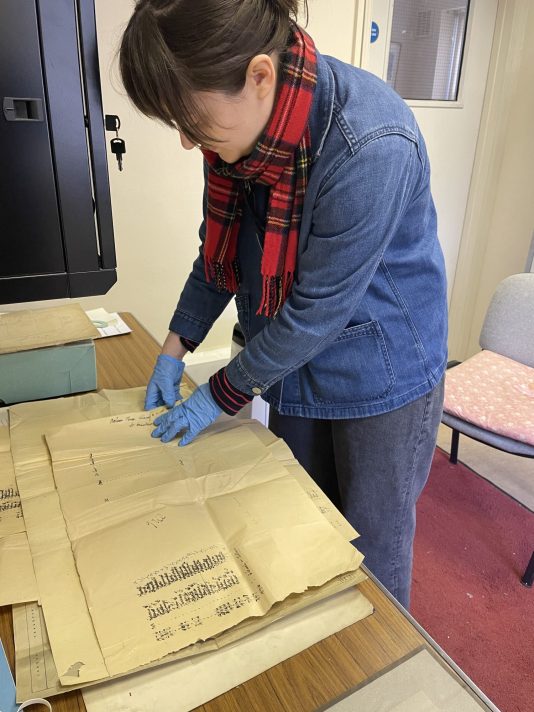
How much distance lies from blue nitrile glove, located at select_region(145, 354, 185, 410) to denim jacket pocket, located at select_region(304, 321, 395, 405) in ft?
0.82

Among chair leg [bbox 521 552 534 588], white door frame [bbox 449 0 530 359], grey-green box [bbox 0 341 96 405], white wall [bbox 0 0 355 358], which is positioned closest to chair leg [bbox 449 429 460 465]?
chair leg [bbox 521 552 534 588]

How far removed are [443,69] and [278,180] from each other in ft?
6.31

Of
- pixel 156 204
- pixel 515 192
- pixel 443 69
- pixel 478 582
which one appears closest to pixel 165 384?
pixel 156 204

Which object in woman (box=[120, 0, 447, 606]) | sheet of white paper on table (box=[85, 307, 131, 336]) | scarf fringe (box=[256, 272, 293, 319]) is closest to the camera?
woman (box=[120, 0, 447, 606])

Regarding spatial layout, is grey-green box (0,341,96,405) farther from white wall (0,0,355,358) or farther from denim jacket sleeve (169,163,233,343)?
white wall (0,0,355,358)

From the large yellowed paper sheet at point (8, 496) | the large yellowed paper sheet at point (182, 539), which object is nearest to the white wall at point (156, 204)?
the large yellowed paper sheet at point (8, 496)

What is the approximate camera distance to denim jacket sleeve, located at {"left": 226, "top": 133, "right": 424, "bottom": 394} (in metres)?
0.69

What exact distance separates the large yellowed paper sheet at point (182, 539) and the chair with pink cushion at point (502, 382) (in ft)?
3.32

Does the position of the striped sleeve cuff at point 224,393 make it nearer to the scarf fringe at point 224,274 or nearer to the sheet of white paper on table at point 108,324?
the scarf fringe at point 224,274

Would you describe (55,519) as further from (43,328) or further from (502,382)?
(502,382)

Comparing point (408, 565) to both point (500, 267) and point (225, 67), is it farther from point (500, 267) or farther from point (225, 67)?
point (500, 267)

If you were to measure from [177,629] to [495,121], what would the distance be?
2.55 m

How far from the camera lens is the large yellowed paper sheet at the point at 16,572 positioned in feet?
1.92

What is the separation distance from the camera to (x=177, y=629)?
56 centimetres
